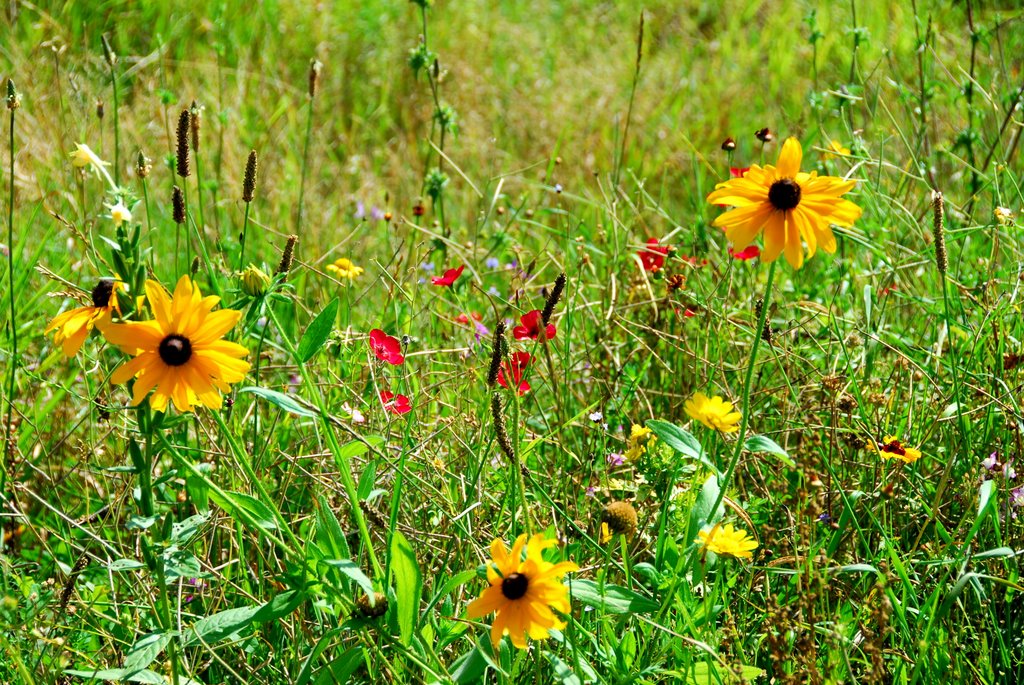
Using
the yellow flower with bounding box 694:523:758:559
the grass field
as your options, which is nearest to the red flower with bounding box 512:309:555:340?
the grass field

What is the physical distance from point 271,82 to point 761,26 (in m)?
2.47

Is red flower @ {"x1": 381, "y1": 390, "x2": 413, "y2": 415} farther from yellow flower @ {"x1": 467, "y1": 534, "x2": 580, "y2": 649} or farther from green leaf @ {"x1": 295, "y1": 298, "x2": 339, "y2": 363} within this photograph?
yellow flower @ {"x1": 467, "y1": 534, "x2": 580, "y2": 649}

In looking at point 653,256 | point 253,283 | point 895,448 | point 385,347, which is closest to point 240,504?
point 253,283

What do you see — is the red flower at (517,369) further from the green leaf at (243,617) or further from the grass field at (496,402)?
the green leaf at (243,617)

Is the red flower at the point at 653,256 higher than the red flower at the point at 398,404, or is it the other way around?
the red flower at the point at 653,256

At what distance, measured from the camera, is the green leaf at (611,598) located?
3.88ft

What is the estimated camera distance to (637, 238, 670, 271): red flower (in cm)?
201

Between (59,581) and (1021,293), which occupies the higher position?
(1021,293)

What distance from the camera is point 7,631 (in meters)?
1.42

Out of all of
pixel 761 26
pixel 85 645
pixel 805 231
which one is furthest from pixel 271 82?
pixel 805 231

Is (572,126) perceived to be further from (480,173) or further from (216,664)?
(216,664)

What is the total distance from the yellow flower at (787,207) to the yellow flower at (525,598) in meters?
0.41

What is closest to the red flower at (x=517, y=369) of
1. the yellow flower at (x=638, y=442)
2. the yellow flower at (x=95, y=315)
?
the yellow flower at (x=638, y=442)

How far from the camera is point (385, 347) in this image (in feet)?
5.44
